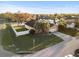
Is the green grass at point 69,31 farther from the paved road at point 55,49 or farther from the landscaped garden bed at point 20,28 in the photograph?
the landscaped garden bed at point 20,28

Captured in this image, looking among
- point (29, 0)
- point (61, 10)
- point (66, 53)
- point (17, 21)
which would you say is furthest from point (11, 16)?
point (66, 53)

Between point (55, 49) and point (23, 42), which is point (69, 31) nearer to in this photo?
point (55, 49)

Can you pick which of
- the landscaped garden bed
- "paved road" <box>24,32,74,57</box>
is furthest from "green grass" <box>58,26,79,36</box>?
the landscaped garden bed

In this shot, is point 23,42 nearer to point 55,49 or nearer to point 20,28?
point 20,28

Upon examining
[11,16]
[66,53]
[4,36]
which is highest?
[11,16]

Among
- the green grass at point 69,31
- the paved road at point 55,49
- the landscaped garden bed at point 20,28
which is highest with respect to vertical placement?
the landscaped garden bed at point 20,28

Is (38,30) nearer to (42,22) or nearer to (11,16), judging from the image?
(42,22)

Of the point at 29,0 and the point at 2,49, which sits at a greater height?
the point at 29,0

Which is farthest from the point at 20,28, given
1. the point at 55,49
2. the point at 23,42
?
the point at 55,49

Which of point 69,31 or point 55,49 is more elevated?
point 69,31

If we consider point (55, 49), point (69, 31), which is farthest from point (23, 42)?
point (69, 31)

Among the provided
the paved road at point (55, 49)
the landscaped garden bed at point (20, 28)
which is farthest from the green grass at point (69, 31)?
the landscaped garden bed at point (20, 28)
